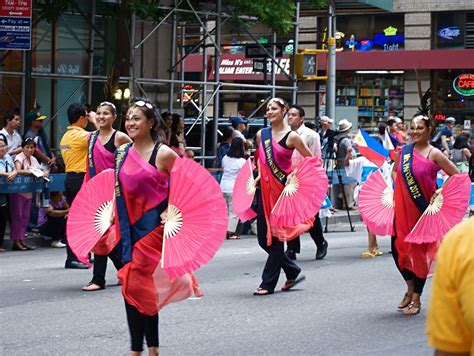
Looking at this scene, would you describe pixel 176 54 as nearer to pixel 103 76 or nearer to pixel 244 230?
pixel 103 76

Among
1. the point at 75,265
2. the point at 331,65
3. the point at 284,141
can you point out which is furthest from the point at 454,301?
the point at 331,65

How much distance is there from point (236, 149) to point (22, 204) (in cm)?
394

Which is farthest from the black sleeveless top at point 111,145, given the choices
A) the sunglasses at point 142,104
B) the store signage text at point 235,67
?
the store signage text at point 235,67

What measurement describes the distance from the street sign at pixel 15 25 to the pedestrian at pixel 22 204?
198cm

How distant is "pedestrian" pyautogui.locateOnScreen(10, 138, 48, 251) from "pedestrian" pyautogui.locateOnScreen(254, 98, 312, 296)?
18.2 feet

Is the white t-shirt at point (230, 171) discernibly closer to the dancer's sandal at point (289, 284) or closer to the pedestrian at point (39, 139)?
the pedestrian at point (39, 139)

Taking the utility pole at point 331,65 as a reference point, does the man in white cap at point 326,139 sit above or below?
below

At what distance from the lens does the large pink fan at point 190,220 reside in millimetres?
6730

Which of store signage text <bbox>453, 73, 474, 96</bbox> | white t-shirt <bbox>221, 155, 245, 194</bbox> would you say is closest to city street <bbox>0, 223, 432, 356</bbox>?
white t-shirt <bbox>221, 155, 245, 194</bbox>

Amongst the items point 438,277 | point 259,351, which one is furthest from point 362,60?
point 438,277

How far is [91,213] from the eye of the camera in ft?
25.2

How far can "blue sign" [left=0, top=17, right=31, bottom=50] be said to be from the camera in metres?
16.6

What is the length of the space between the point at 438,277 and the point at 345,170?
700 inches

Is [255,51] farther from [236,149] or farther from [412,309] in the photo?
[412,309]
